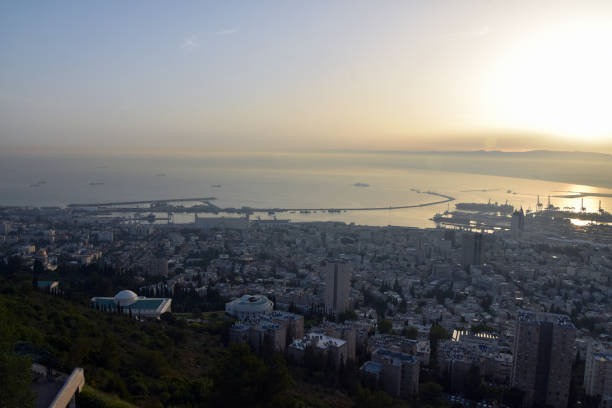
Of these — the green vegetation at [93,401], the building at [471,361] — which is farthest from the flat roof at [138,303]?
A: the green vegetation at [93,401]

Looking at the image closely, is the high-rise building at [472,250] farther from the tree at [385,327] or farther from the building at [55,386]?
the building at [55,386]

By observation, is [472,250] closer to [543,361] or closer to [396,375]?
[543,361]

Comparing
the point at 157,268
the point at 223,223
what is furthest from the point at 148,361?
the point at 223,223

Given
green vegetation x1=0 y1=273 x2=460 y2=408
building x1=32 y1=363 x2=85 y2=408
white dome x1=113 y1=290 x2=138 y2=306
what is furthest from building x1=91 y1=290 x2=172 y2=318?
building x1=32 y1=363 x2=85 y2=408

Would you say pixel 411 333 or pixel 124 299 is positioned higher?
pixel 124 299

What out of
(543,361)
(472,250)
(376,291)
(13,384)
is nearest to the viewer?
(13,384)

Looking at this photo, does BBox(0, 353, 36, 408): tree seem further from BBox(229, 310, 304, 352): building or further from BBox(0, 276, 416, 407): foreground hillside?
BBox(229, 310, 304, 352): building
